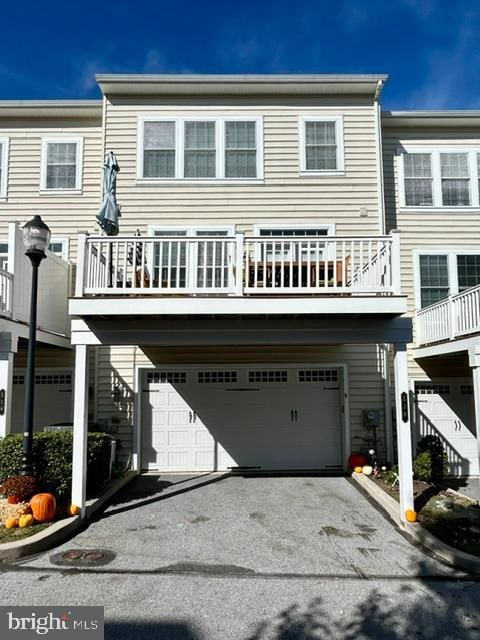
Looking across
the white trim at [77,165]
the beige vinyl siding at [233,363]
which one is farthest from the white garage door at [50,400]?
the white trim at [77,165]

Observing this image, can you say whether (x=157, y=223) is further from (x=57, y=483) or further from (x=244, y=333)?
(x=57, y=483)

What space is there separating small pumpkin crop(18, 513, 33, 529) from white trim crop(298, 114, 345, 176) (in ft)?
27.2

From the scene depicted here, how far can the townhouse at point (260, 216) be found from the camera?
9.30 meters

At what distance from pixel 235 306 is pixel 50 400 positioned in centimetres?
554

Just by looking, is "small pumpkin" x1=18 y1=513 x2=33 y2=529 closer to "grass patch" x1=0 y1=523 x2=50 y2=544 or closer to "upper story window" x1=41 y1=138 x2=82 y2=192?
"grass patch" x1=0 y1=523 x2=50 y2=544

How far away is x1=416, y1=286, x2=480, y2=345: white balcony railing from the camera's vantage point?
25.1 feet

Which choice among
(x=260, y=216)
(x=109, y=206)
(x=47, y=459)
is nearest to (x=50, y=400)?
(x=47, y=459)

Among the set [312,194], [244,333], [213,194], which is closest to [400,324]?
[244,333]

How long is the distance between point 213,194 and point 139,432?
544 centimetres

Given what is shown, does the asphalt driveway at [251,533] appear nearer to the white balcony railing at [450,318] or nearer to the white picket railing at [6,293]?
the white balcony railing at [450,318]

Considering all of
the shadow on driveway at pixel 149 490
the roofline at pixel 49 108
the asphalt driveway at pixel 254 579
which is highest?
the roofline at pixel 49 108

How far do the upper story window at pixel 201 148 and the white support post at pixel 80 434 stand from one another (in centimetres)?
512

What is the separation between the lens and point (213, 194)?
983 centimetres

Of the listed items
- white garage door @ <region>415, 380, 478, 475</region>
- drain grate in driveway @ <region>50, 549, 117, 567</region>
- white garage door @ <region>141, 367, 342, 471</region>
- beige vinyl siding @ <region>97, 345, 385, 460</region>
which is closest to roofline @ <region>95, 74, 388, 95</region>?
beige vinyl siding @ <region>97, 345, 385, 460</region>
